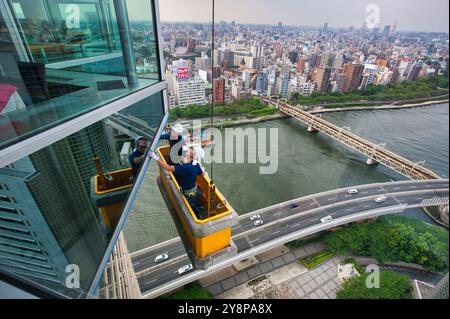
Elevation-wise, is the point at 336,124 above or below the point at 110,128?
below

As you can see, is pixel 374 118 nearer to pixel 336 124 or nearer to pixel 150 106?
pixel 336 124

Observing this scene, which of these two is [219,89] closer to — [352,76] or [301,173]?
[352,76]

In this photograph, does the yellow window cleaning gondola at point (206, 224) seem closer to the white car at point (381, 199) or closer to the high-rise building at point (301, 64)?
the white car at point (381, 199)

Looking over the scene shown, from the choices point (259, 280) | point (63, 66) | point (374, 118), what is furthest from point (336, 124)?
point (63, 66)

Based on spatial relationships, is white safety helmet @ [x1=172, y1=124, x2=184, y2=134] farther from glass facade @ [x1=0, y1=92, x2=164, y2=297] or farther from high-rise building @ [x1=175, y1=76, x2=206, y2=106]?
high-rise building @ [x1=175, y1=76, x2=206, y2=106]

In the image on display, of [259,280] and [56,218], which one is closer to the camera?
[56,218]

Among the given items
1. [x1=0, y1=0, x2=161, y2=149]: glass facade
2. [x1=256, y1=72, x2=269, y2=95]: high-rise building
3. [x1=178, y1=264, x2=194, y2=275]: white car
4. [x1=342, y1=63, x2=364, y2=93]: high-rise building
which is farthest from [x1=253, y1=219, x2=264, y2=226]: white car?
[x1=256, y1=72, x2=269, y2=95]: high-rise building
